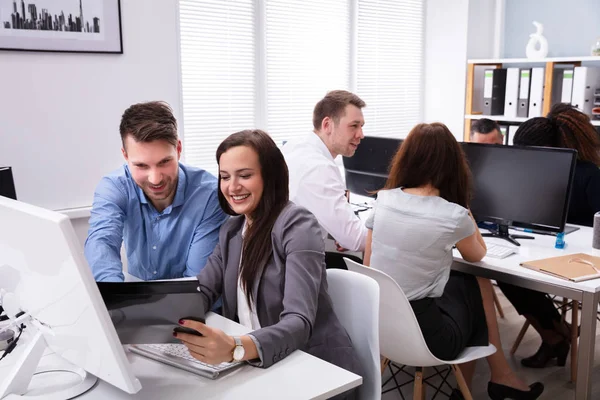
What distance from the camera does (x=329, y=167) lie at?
2.91 meters

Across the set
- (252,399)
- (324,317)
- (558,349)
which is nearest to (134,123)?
(324,317)

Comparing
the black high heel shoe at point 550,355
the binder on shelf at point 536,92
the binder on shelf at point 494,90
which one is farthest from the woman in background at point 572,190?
the binder on shelf at point 494,90

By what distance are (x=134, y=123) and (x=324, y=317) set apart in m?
0.84

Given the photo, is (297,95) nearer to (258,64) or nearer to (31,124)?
(258,64)

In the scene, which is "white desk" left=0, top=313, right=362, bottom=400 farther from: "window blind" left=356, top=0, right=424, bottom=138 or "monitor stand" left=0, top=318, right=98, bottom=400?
"window blind" left=356, top=0, right=424, bottom=138

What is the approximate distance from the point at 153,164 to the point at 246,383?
85cm

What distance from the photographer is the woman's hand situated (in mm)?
1265

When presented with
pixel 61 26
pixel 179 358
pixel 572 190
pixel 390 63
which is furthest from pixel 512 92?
pixel 179 358

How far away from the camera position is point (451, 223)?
7.06 feet

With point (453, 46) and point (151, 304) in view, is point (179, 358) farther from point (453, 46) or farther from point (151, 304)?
point (453, 46)

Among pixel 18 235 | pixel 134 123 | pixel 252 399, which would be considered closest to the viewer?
pixel 18 235

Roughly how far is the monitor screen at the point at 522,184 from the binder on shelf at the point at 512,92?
6.16 feet

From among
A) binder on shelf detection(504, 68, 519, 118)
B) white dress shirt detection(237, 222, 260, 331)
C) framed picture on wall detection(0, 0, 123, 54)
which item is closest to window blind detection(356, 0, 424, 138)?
binder on shelf detection(504, 68, 519, 118)

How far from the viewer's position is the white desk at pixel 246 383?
4.01ft
